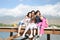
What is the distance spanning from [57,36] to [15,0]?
67 cm

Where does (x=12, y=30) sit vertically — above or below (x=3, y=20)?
below

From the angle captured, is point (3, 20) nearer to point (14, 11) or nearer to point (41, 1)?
point (14, 11)

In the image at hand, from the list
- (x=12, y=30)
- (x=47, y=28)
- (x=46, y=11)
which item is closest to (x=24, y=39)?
(x=12, y=30)

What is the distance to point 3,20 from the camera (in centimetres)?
196

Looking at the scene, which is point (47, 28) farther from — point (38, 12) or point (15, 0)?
point (15, 0)

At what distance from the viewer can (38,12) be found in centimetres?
190

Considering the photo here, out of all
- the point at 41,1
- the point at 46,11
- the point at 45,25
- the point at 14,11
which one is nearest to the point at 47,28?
the point at 45,25

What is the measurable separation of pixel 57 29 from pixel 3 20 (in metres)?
0.67

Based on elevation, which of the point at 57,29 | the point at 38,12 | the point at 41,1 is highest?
the point at 41,1

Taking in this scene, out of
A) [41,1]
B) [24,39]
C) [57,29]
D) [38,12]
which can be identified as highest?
[41,1]

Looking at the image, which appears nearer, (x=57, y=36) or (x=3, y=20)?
(x=57, y=36)

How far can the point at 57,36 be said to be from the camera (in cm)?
183

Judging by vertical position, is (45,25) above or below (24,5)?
below

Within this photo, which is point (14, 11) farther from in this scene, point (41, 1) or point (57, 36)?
point (57, 36)
